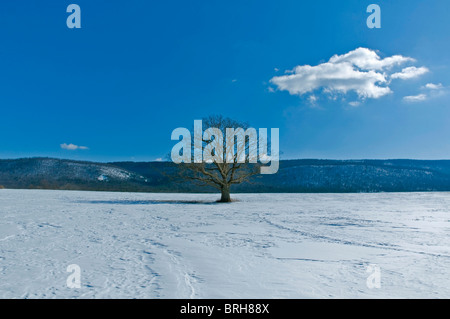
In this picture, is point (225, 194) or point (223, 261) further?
point (225, 194)

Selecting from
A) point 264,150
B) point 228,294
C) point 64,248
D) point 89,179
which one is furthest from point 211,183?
point 89,179

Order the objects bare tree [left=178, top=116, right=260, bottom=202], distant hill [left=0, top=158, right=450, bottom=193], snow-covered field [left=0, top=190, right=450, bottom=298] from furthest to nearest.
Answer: distant hill [left=0, top=158, right=450, bottom=193] < bare tree [left=178, top=116, right=260, bottom=202] < snow-covered field [left=0, top=190, right=450, bottom=298]

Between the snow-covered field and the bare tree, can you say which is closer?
the snow-covered field

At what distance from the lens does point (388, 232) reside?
34.8ft

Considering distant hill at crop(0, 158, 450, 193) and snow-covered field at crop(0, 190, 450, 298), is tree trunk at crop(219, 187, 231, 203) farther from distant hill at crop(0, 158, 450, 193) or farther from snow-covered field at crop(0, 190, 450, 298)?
distant hill at crop(0, 158, 450, 193)

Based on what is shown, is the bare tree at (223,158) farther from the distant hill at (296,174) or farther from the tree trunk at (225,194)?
the distant hill at (296,174)

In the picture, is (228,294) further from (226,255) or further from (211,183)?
(211,183)

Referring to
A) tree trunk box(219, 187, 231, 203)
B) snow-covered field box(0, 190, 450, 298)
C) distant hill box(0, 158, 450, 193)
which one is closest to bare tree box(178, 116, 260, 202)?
tree trunk box(219, 187, 231, 203)

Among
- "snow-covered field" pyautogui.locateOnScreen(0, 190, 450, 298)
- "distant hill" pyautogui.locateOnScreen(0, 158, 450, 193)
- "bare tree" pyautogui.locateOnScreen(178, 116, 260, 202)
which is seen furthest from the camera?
"distant hill" pyautogui.locateOnScreen(0, 158, 450, 193)

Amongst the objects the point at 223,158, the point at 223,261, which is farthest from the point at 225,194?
the point at 223,261

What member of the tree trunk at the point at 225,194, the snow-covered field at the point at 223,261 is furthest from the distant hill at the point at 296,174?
the snow-covered field at the point at 223,261

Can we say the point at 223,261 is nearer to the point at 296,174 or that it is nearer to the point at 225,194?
the point at 225,194

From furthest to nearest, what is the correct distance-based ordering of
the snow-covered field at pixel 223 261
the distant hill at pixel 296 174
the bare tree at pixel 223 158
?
the distant hill at pixel 296 174 < the bare tree at pixel 223 158 < the snow-covered field at pixel 223 261
